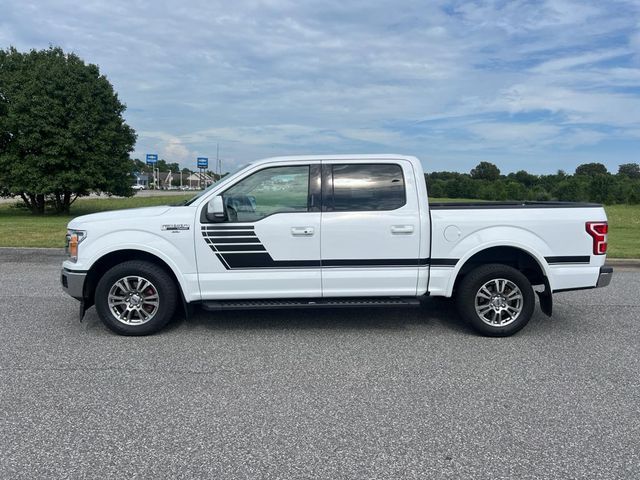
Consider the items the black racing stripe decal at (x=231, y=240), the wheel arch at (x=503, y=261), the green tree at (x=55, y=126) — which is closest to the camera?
the black racing stripe decal at (x=231, y=240)

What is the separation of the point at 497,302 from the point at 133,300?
3879 millimetres

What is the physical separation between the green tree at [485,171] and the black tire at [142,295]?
75556 millimetres

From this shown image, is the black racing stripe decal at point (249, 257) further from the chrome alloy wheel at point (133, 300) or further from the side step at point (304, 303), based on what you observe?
the chrome alloy wheel at point (133, 300)

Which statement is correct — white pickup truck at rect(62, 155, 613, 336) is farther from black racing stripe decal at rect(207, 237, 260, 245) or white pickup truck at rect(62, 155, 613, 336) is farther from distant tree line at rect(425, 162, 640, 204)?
distant tree line at rect(425, 162, 640, 204)

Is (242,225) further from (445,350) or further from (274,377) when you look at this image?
(445,350)

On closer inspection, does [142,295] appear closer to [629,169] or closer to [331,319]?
[331,319]

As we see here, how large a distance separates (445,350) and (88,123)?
21290 millimetres

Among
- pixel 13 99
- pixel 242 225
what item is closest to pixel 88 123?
pixel 13 99

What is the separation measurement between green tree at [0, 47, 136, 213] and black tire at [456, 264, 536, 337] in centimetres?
2045

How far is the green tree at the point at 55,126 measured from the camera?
A: 2152 centimetres

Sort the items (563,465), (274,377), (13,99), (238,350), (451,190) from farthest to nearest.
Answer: (451,190) → (13,99) → (238,350) → (274,377) → (563,465)

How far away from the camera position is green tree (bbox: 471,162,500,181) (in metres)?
76.8

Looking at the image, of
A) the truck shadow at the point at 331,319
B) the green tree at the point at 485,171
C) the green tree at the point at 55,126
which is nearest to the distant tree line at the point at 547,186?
the green tree at the point at 485,171

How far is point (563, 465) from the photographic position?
3.04 metres
